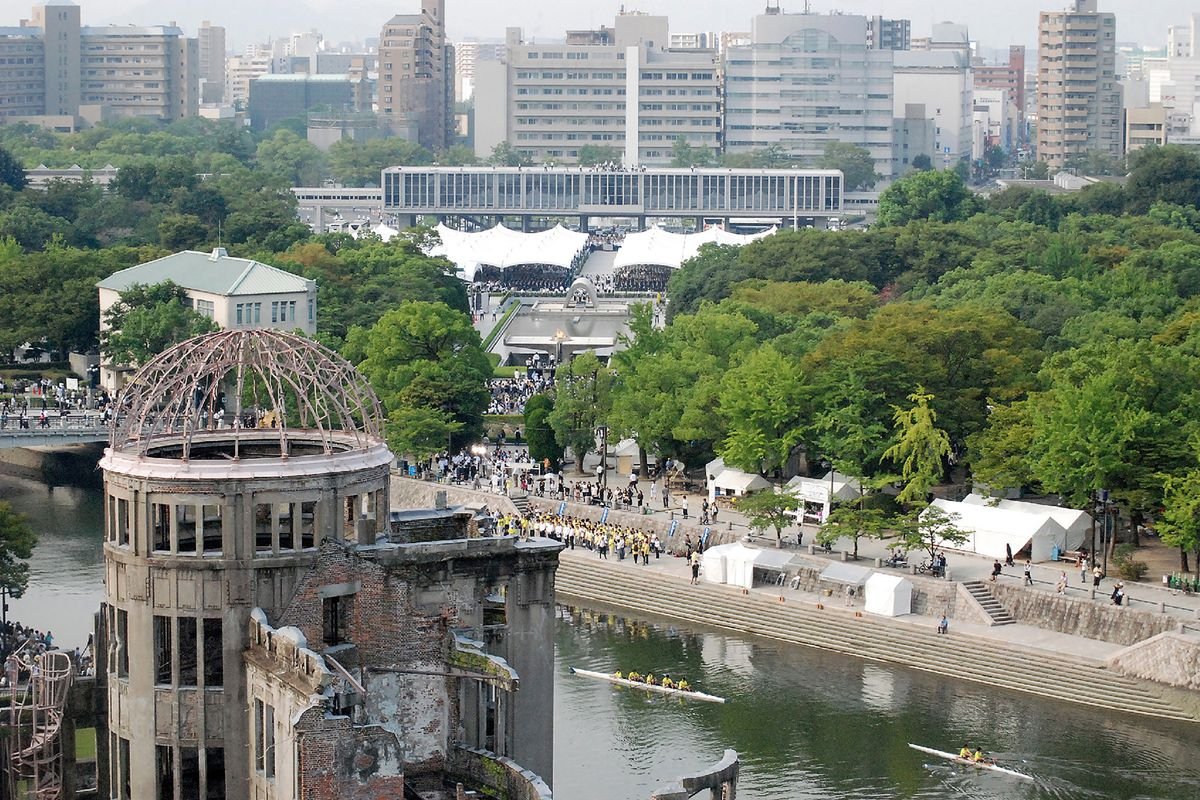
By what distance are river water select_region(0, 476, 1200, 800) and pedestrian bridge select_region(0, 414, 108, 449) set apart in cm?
1673

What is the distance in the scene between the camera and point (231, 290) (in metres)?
108

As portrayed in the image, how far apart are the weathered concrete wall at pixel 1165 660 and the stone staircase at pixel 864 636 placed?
1.07ft

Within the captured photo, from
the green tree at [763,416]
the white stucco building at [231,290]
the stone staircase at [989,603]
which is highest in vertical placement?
the white stucco building at [231,290]

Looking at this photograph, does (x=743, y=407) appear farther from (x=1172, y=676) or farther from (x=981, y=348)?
(x=1172, y=676)

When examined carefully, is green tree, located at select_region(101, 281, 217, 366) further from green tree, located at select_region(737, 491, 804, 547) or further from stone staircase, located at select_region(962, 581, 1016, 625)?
stone staircase, located at select_region(962, 581, 1016, 625)

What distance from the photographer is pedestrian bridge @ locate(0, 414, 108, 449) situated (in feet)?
290

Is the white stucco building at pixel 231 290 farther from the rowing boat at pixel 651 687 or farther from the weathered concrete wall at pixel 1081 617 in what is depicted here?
the weathered concrete wall at pixel 1081 617

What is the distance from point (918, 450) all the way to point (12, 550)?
95.2ft

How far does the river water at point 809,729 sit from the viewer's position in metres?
57.0

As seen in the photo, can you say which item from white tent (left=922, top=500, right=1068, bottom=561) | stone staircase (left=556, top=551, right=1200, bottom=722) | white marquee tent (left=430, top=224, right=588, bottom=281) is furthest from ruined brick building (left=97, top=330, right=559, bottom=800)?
white marquee tent (left=430, top=224, right=588, bottom=281)

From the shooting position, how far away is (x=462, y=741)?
139 feet

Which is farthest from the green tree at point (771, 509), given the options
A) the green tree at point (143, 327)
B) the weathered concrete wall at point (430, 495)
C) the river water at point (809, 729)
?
the green tree at point (143, 327)

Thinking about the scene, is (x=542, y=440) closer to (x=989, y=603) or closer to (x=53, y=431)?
(x=53, y=431)

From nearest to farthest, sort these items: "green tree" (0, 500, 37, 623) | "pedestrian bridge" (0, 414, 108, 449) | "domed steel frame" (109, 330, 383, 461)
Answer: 1. "domed steel frame" (109, 330, 383, 461)
2. "green tree" (0, 500, 37, 623)
3. "pedestrian bridge" (0, 414, 108, 449)
